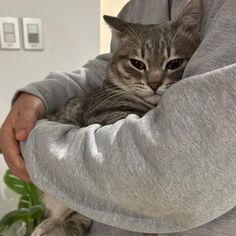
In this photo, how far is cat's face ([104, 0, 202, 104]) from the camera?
31.9 inches

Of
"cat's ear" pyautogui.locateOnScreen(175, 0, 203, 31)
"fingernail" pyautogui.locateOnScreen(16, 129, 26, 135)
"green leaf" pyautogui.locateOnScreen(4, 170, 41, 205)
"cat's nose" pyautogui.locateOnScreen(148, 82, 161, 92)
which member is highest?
"cat's ear" pyautogui.locateOnScreen(175, 0, 203, 31)

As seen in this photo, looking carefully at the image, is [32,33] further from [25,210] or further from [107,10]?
[25,210]

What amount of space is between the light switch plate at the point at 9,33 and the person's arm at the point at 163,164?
1.02m

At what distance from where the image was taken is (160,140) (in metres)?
0.44

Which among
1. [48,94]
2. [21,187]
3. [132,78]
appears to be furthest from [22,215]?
[132,78]

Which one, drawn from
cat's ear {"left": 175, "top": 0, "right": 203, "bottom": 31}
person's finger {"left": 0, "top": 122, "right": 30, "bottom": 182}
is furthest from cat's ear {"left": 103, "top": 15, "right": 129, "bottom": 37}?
person's finger {"left": 0, "top": 122, "right": 30, "bottom": 182}

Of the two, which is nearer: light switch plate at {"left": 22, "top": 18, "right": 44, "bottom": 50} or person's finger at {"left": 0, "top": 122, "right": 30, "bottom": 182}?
person's finger at {"left": 0, "top": 122, "right": 30, "bottom": 182}

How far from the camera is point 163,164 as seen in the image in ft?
1.44

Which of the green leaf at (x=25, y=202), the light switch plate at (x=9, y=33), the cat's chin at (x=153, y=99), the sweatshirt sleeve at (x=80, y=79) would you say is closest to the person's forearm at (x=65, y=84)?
the sweatshirt sleeve at (x=80, y=79)

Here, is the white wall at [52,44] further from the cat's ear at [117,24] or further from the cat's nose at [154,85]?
the cat's nose at [154,85]

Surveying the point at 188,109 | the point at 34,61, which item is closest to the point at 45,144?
the point at 188,109

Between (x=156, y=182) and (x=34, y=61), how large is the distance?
1199 millimetres

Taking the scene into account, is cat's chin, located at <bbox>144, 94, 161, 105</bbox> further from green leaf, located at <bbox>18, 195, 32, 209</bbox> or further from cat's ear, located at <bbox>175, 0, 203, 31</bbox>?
green leaf, located at <bbox>18, 195, 32, 209</bbox>

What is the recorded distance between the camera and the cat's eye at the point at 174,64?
2.71ft
